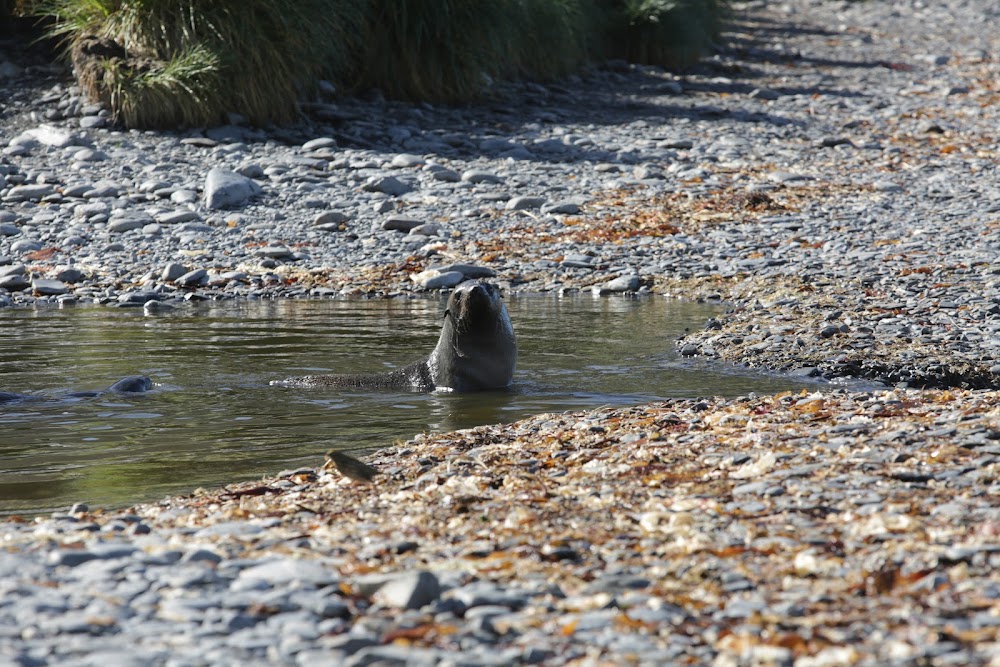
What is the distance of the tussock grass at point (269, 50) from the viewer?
1481 centimetres

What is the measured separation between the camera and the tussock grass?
14.8 m

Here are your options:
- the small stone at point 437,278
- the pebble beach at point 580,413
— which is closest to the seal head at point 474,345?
the pebble beach at point 580,413

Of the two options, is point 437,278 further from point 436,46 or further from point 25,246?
point 436,46

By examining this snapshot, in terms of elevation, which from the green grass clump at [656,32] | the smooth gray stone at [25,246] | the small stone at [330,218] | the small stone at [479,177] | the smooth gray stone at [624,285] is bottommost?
the smooth gray stone at [624,285]

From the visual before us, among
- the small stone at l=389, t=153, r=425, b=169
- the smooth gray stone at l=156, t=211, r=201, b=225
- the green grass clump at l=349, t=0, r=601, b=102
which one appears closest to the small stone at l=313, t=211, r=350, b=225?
the smooth gray stone at l=156, t=211, r=201, b=225

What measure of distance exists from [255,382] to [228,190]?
225 inches

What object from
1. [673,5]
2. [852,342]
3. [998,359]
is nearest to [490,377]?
[852,342]

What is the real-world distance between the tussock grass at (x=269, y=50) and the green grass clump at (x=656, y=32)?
16.0 feet

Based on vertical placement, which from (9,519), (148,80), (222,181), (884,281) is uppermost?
(148,80)

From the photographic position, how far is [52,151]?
14.2m

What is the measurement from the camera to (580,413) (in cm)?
591

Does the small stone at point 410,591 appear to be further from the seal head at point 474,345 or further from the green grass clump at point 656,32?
the green grass clump at point 656,32

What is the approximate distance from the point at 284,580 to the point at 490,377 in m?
4.36

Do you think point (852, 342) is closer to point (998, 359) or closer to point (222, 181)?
point (998, 359)
